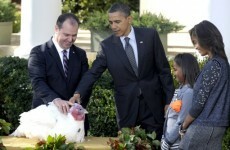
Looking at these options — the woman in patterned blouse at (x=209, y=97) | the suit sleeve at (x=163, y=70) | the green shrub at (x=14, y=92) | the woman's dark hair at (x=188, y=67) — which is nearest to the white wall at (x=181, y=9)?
the green shrub at (x=14, y=92)

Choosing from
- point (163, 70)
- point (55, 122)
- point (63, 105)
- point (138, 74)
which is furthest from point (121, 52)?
point (55, 122)

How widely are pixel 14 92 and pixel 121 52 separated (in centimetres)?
256

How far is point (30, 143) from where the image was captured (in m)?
5.35

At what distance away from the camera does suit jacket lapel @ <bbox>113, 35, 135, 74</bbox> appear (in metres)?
6.02

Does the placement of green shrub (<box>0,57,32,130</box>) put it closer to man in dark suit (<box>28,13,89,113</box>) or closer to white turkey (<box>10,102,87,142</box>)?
man in dark suit (<box>28,13,89,113</box>)

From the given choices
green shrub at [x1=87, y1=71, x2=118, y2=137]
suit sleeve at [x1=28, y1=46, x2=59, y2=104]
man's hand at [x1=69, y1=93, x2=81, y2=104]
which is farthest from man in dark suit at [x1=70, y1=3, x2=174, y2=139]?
green shrub at [x1=87, y1=71, x2=118, y2=137]

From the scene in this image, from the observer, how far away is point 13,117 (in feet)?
26.9

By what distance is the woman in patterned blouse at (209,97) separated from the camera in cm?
505

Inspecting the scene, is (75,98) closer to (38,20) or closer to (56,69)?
(56,69)

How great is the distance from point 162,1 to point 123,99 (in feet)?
24.0

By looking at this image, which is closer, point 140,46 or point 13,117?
point 140,46

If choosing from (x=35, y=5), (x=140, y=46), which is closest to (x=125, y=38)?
(x=140, y=46)

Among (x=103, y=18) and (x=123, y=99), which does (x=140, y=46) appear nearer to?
(x=123, y=99)

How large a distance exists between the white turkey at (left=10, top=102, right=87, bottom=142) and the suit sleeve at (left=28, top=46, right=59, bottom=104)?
0.56 ft
